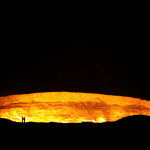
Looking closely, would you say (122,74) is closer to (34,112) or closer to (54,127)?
(34,112)

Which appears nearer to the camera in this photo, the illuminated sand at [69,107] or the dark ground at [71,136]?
the dark ground at [71,136]

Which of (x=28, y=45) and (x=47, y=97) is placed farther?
(x=28, y=45)

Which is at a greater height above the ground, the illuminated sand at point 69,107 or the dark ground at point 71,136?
the illuminated sand at point 69,107

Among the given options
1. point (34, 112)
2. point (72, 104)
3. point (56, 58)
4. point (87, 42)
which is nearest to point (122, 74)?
point (87, 42)

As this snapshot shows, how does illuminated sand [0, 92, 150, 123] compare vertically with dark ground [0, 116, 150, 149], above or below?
above
